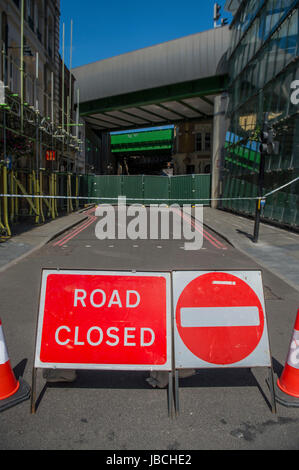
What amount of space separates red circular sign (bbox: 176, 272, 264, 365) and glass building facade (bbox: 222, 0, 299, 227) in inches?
389

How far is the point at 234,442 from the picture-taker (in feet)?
9.11

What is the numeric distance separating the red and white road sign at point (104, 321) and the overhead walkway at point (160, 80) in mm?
27779

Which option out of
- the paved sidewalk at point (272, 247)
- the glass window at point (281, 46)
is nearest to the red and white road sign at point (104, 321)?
the paved sidewalk at point (272, 247)

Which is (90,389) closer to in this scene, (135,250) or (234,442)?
(234,442)

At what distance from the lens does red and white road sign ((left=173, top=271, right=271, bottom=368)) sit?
10.9ft

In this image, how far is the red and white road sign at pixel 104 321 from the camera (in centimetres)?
329

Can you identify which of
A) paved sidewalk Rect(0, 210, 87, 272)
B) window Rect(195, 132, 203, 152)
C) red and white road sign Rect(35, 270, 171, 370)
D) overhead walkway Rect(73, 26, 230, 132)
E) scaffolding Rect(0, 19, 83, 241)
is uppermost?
overhead walkway Rect(73, 26, 230, 132)

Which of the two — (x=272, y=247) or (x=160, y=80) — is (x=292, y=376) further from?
(x=160, y=80)

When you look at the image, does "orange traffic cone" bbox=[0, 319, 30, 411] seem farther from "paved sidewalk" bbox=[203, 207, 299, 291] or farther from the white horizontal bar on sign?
"paved sidewalk" bbox=[203, 207, 299, 291]

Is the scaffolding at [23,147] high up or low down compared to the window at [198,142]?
down

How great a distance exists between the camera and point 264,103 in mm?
18781

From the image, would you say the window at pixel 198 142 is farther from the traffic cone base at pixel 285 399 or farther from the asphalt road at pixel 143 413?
the traffic cone base at pixel 285 399

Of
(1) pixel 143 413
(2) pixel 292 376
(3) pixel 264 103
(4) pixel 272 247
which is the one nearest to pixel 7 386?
(1) pixel 143 413

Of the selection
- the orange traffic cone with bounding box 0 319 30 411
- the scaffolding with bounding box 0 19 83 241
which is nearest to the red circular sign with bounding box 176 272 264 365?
the orange traffic cone with bounding box 0 319 30 411
